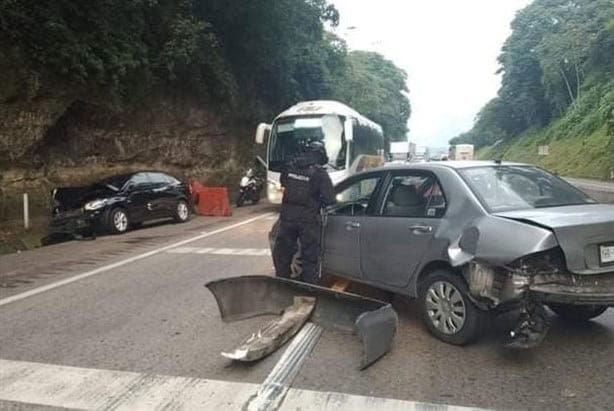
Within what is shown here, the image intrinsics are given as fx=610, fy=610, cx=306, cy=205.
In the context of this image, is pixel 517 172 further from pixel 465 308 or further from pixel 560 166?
pixel 560 166

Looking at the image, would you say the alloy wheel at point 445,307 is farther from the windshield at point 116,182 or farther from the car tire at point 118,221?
the windshield at point 116,182

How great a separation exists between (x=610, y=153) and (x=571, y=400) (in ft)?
128

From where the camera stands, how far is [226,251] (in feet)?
36.2

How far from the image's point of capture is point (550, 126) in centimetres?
6275

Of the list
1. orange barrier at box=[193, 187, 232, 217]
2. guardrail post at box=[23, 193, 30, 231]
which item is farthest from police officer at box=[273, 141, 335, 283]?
orange barrier at box=[193, 187, 232, 217]

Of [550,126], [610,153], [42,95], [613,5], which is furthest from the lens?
[550,126]

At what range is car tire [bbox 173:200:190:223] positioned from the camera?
55.8 ft

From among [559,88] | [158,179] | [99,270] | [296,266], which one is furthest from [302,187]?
[559,88]

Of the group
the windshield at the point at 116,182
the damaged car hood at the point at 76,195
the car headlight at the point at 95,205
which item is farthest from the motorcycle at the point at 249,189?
the car headlight at the point at 95,205

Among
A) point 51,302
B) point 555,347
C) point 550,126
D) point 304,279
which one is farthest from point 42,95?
point 550,126

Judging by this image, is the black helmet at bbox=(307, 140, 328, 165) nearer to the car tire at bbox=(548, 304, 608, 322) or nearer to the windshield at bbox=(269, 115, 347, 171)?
the car tire at bbox=(548, 304, 608, 322)

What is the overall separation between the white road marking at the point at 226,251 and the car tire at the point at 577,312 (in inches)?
214

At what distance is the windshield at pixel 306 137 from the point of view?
1811 centimetres

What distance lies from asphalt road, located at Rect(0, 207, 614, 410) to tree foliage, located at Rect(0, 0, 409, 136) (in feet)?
25.1
